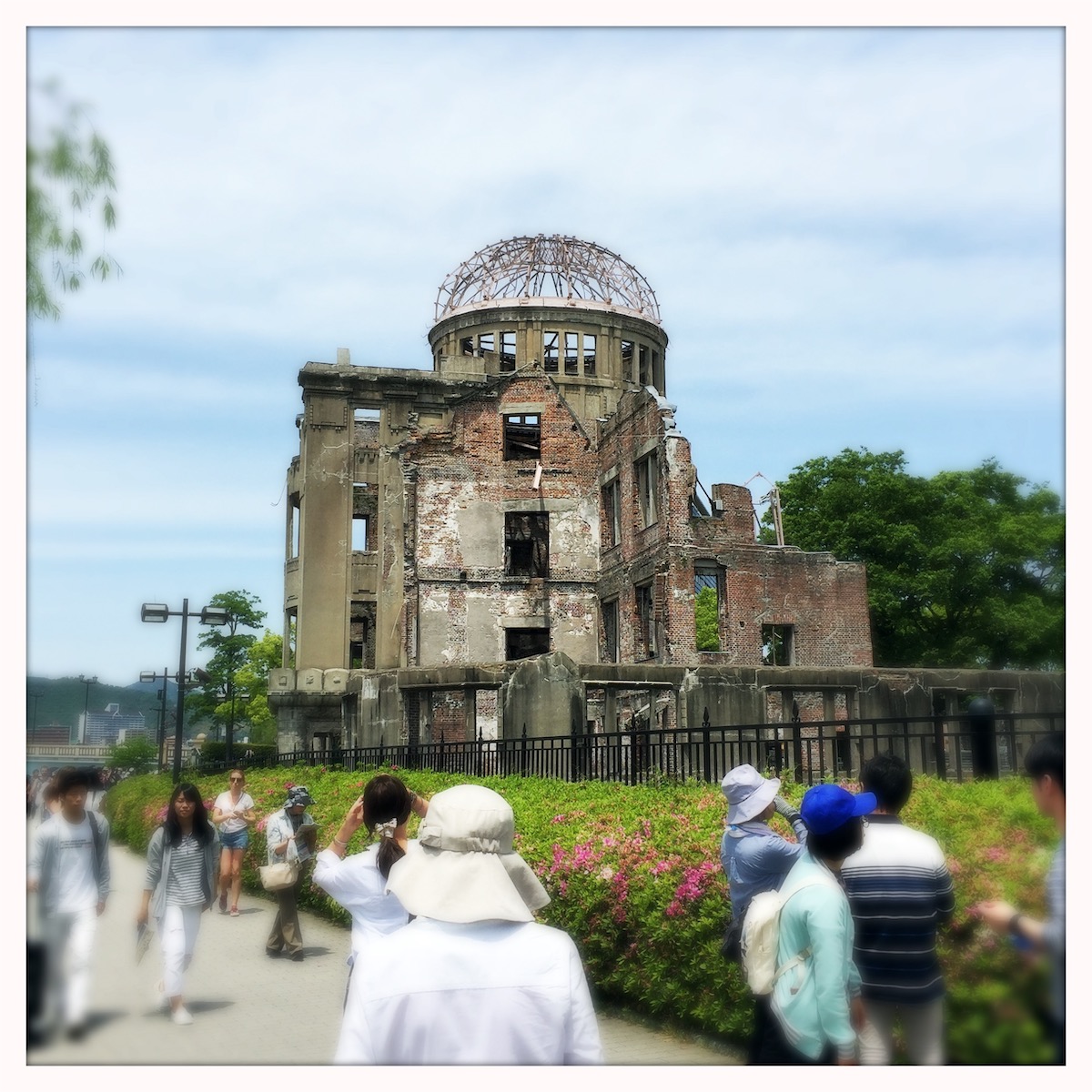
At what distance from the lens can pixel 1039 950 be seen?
14.0 ft

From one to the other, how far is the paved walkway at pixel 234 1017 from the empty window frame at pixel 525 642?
81.0ft

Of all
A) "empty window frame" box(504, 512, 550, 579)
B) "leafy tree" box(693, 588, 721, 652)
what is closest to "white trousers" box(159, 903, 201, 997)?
"empty window frame" box(504, 512, 550, 579)

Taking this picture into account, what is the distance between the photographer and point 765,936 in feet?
15.4

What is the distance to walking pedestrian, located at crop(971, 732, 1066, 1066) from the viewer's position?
13.6ft

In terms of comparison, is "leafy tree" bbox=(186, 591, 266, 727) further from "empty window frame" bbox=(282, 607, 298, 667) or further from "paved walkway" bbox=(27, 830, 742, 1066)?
"paved walkway" bbox=(27, 830, 742, 1066)

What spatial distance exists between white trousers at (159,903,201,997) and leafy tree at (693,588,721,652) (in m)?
44.6

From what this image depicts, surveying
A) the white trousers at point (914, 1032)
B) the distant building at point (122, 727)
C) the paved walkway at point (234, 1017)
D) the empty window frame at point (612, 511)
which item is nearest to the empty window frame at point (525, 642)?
the empty window frame at point (612, 511)

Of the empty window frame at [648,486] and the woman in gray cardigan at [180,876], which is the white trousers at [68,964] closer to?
the woman in gray cardigan at [180,876]

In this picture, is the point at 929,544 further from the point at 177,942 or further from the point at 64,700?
the point at 177,942

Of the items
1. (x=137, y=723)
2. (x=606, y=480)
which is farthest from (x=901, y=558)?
(x=137, y=723)

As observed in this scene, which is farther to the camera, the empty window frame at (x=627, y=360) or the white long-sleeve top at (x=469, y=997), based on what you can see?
the empty window frame at (x=627, y=360)

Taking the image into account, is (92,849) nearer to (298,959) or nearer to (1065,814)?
(298,959)

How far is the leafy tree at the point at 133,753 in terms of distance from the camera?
47938mm

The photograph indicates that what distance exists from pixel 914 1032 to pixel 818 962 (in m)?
0.76
